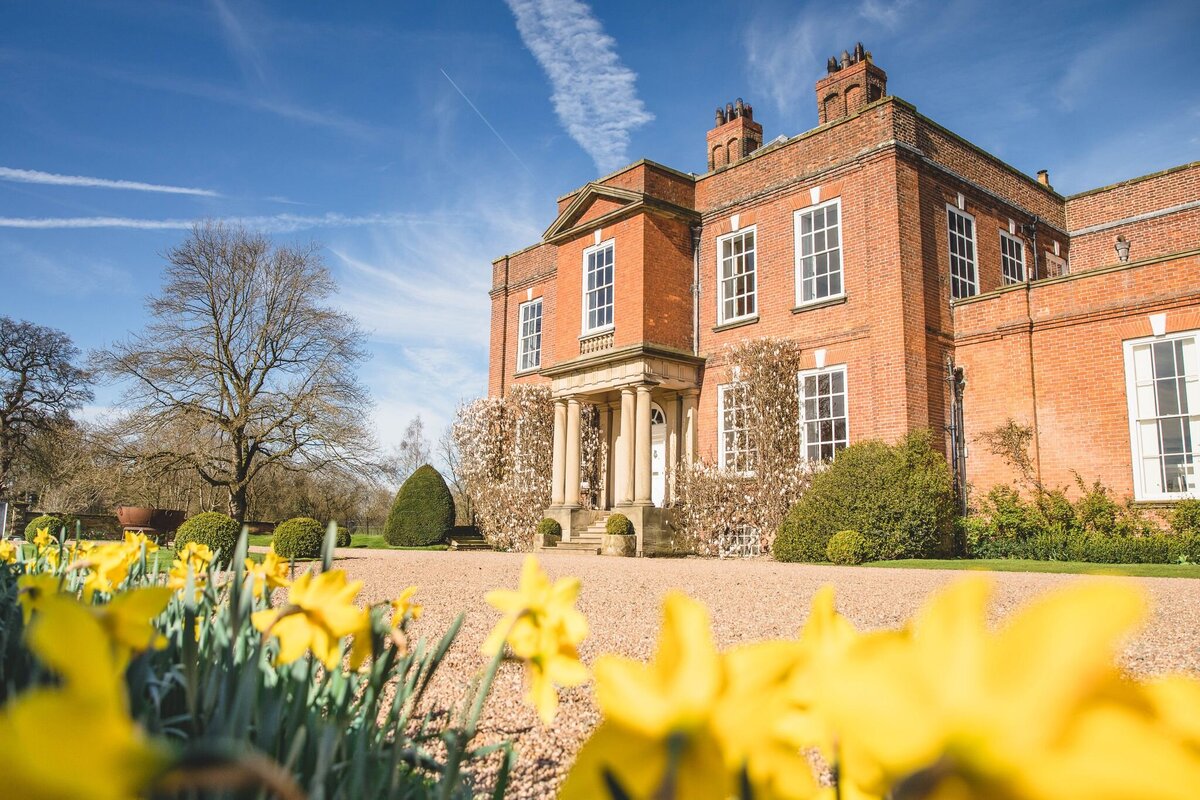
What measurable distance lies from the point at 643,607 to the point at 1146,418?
10.3m

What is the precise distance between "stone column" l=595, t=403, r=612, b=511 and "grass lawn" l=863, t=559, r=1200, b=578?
8047mm

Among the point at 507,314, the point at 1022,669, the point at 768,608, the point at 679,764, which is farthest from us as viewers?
the point at 507,314

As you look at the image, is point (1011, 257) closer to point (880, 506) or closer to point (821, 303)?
point (821, 303)

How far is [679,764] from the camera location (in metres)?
0.48

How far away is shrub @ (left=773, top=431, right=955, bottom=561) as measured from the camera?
470 inches

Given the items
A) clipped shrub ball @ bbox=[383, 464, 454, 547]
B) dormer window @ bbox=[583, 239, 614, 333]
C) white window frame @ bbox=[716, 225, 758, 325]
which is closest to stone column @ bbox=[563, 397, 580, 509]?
dormer window @ bbox=[583, 239, 614, 333]

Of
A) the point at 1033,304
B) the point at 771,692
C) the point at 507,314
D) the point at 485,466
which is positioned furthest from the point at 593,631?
the point at 507,314

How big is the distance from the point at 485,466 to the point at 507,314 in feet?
15.6

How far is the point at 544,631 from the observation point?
1.06 m

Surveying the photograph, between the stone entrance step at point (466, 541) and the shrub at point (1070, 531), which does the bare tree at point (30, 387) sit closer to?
the stone entrance step at point (466, 541)

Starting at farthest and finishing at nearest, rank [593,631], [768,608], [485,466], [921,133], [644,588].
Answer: [485,466] < [921,133] < [644,588] < [768,608] < [593,631]

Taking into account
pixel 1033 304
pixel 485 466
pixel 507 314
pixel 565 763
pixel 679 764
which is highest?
pixel 507 314

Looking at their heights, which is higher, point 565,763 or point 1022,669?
point 1022,669

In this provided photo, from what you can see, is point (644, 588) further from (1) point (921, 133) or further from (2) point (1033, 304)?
(1) point (921, 133)
